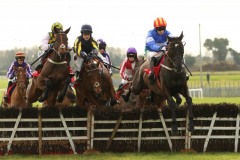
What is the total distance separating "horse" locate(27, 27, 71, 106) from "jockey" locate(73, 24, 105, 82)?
707 mm

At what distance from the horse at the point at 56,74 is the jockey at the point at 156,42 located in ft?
7.84

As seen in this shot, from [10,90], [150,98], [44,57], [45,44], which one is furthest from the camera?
[10,90]

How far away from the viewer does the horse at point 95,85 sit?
1373 cm

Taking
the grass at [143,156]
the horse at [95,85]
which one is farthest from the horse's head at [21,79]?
the grass at [143,156]

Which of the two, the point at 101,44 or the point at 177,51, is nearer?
the point at 177,51

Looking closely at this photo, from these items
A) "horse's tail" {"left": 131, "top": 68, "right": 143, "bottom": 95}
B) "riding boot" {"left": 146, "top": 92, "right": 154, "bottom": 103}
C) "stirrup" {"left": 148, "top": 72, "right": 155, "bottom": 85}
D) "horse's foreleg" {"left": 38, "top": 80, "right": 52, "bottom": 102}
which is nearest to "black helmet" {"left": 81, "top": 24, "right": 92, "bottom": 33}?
"horse's foreleg" {"left": 38, "top": 80, "right": 52, "bottom": 102}

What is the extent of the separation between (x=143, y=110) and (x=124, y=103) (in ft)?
13.2

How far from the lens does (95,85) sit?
13.6 metres

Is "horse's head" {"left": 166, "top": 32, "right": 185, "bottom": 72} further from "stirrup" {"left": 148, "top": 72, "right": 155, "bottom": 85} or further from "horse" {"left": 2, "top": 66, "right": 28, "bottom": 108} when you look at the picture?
"horse" {"left": 2, "top": 66, "right": 28, "bottom": 108}

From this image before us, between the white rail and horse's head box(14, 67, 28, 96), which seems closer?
horse's head box(14, 67, 28, 96)

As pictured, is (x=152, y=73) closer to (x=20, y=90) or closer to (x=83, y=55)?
(x=83, y=55)

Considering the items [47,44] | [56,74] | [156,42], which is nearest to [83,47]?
[47,44]

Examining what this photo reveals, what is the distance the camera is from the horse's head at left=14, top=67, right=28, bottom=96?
1520cm

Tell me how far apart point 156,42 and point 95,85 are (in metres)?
2.24
